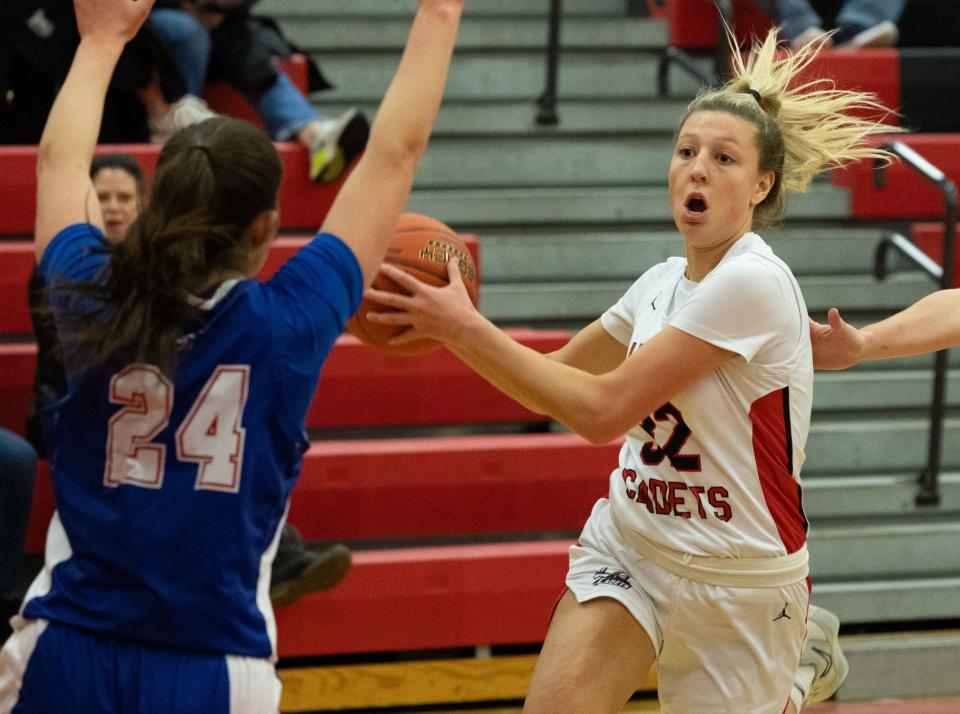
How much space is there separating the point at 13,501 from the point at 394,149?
2538mm

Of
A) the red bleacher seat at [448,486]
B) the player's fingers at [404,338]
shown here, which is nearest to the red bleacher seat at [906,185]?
the red bleacher seat at [448,486]

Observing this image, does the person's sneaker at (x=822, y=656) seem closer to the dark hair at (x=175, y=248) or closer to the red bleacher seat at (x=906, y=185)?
the dark hair at (x=175, y=248)

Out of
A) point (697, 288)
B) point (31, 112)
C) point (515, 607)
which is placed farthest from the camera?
point (31, 112)

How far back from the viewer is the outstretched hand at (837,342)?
9.54 ft

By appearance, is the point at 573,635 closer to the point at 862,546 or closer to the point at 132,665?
the point at 132,665

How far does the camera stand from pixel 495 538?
189 inches

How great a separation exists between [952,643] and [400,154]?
3570 millimetres

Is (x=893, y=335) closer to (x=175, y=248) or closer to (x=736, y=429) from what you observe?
(x=736, y=429)

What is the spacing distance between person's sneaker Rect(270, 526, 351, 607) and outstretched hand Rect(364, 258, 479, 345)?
1.91 metres

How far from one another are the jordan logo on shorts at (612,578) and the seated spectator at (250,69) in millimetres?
2663

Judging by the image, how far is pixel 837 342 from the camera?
9.63ft

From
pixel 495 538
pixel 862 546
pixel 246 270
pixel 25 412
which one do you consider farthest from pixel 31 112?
pixel 246 270

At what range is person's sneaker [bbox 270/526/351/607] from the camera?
4238mm

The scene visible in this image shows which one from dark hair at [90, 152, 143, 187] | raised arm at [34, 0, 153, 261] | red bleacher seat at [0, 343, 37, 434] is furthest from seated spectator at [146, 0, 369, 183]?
raised arm at [34, 0, 153, 261]
